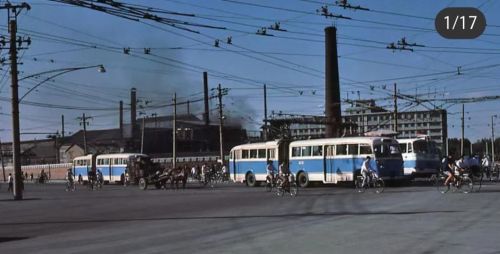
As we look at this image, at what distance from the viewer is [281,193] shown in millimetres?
30562

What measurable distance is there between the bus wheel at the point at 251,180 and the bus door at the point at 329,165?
678cm

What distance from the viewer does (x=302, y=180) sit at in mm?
39406

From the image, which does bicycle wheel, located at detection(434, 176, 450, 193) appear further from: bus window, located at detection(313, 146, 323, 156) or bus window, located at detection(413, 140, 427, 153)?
bus window, located at detection(413, 140, 427, 153)

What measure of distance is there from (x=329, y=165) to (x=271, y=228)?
2288 centimetres

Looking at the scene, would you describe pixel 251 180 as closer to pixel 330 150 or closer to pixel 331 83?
A: pixel 330 150

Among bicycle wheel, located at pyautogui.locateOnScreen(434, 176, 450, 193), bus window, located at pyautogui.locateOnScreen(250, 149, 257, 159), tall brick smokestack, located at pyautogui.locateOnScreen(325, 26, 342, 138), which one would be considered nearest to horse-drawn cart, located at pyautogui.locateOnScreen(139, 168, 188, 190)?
bus window, located at pyautogui.locateOnScreen(250, 149, 257, 159)

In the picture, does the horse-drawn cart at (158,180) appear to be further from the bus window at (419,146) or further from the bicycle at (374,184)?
the bus window at (419,146)

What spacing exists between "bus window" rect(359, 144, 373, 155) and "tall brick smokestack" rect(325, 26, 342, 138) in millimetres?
33851

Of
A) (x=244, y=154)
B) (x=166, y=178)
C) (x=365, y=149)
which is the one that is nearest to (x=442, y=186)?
(x=365, y=149)

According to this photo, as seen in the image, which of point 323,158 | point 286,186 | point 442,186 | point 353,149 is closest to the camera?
point 442,186

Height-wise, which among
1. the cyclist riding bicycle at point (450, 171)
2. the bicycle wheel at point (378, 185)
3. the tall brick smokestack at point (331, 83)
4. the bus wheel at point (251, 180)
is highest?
the tall brick smokestack at point (331, 83)

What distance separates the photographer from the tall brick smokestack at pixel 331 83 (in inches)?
2800

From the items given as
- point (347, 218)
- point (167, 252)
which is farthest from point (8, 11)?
point (167, 252)

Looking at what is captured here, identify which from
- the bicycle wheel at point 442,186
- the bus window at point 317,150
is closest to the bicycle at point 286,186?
the bicycle wheel at point 442,186
